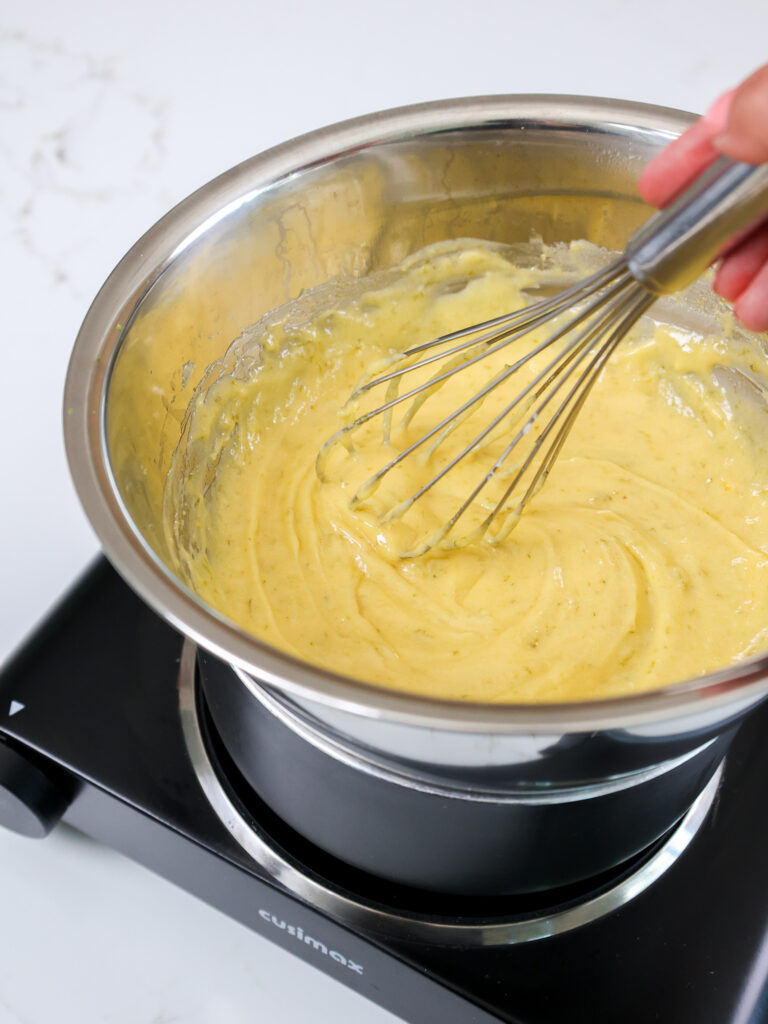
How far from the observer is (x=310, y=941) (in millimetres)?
1126

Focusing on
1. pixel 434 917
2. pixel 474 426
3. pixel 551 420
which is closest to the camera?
pixel 434 917

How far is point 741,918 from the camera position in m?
1.06

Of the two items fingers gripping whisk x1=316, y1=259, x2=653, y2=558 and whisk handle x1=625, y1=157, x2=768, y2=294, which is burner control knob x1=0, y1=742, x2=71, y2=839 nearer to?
fingers gripping whisk x1=316, y1=259, x2=653, y2=558

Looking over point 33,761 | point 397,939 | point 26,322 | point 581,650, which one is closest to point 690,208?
point 581,650

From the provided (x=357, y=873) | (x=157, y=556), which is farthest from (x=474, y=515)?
(x=157, y=556)

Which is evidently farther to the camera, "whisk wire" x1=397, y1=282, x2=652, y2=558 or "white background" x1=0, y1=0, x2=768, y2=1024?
"white background" x1=0, y1=0, x2=768, y2=1024

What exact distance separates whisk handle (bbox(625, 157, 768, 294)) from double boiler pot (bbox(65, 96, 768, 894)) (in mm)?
337

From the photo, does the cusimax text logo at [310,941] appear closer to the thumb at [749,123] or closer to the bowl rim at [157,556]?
the bowl rim at [157,556]

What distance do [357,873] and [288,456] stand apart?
0.54 metres

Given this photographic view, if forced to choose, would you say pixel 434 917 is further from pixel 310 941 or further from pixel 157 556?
pixel 157 556

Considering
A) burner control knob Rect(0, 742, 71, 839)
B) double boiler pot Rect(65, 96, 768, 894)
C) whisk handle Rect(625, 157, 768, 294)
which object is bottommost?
burner control knob Rect(0, 742, 71, 839)

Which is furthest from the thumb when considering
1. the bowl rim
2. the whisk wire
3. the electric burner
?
the electric burner

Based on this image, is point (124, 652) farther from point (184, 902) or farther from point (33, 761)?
point (184, 902)

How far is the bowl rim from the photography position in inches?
29.6
